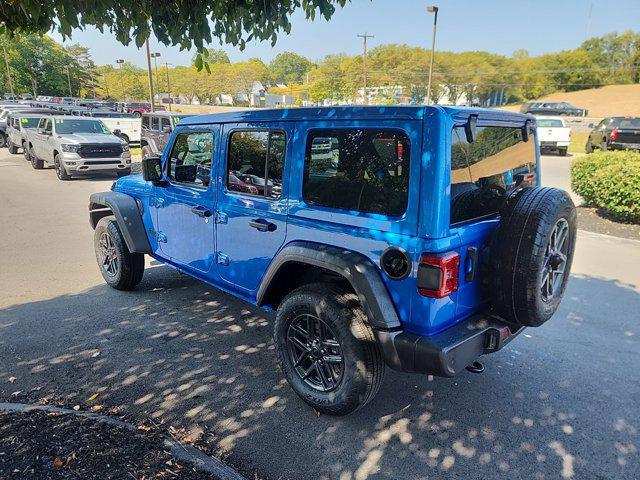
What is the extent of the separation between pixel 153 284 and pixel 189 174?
1.98 meters

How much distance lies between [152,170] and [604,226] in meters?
8.16

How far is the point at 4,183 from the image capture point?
506 inches

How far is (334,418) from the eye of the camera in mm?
3053

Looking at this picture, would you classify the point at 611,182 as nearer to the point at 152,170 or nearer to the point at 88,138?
the point at 152,170

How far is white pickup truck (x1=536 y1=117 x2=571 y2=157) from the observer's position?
67.2ft

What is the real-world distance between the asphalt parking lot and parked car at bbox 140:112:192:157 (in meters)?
10.5

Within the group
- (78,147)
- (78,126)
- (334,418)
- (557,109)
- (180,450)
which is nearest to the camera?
(180,450)

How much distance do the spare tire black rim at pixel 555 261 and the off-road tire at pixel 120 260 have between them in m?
4.04

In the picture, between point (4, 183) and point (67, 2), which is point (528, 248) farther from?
point (4, 183)

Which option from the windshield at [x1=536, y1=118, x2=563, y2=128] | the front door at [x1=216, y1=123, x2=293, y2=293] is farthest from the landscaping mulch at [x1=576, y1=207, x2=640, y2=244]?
the windshield at [x1=536, y1=118, x2=563, y2=128]

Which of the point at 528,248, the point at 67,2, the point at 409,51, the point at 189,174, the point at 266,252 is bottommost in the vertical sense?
the point at 266,252

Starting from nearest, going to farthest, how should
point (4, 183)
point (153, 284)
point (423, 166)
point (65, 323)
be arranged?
1. point (423, 166)
2. point (65, 323)
3. point (153, 284)
4. point (4, 183)

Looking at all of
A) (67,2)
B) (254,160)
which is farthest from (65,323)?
(67,2)

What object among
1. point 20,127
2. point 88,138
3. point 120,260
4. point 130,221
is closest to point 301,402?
point 130,221
